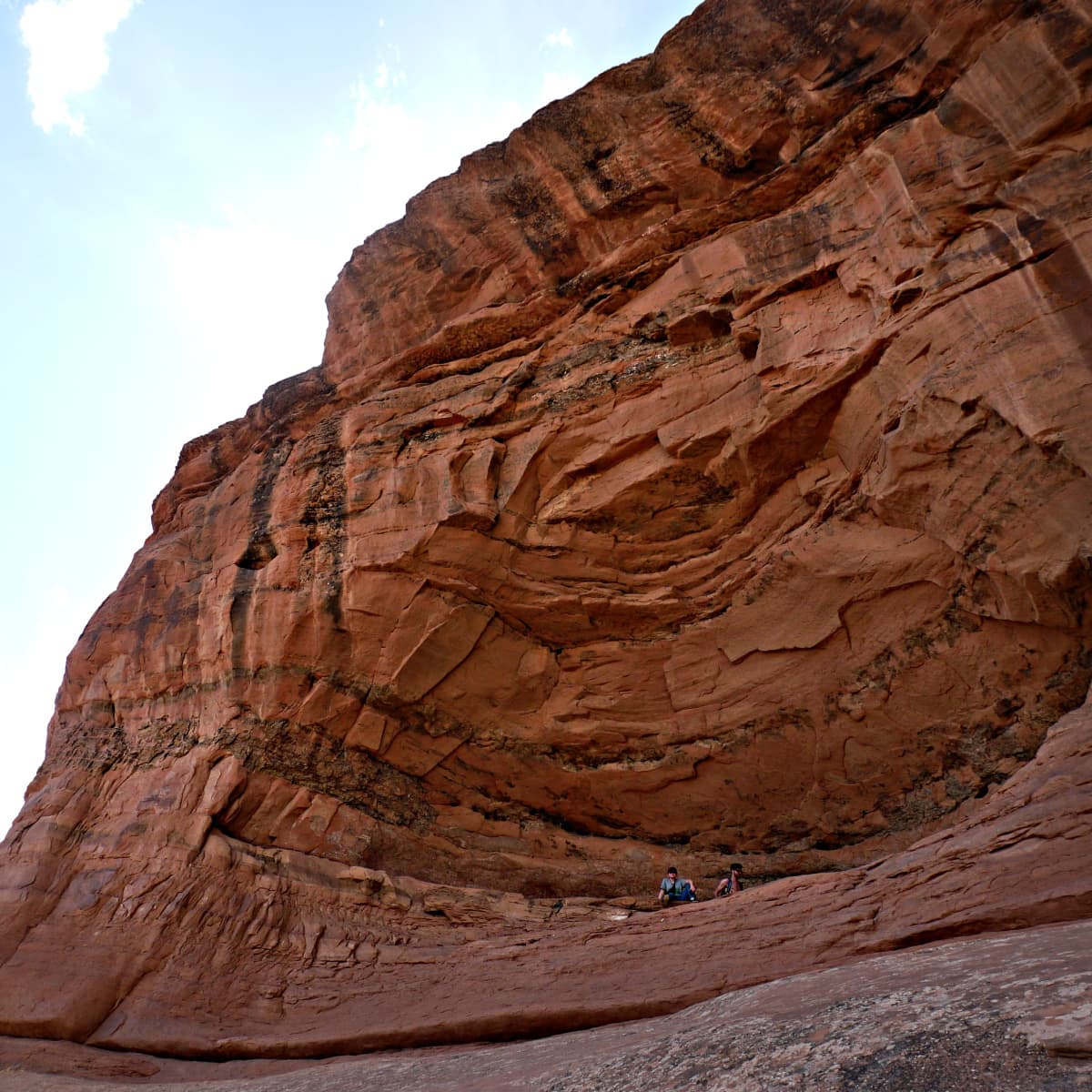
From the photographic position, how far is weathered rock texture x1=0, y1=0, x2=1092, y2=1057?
1050cm

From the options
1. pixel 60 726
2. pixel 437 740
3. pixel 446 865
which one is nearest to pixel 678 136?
pixel 437 740

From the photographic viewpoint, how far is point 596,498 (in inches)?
567

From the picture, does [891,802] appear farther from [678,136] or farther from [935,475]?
[678,136]

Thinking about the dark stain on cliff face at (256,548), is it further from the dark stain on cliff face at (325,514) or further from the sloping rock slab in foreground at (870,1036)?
the sloping rock slab in foreground at (870,1036)

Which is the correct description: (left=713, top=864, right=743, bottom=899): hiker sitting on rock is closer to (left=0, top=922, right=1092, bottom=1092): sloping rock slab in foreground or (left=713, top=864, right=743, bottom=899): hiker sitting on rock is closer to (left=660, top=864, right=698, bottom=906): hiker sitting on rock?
(left=660, top=864, right=698, bottom=906): hiker sitting on rock

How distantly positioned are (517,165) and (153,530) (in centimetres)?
1194

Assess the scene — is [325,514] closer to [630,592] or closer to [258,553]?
[258,553]

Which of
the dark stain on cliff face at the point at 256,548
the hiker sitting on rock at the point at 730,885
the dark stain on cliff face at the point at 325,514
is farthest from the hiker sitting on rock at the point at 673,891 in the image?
the dark stain on cliff face at the point at 256,548

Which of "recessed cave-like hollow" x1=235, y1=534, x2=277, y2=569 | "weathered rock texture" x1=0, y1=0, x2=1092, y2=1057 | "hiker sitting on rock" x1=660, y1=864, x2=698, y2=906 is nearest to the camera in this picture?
"weathered rock texture" x1=0, y1=0, x2=1092, y2=1057

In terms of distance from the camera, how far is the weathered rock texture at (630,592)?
1050 centimetres

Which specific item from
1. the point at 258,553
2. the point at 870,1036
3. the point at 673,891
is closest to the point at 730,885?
the point at 673,891

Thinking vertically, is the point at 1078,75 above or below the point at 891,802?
above

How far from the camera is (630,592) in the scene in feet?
48.0

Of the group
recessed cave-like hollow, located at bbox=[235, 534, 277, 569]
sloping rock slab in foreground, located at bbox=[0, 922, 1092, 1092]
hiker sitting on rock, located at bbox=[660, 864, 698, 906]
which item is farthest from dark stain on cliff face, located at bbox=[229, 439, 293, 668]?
sloping rock slab in foreground, located at bbox=[0, 922, 1092, 1092]
